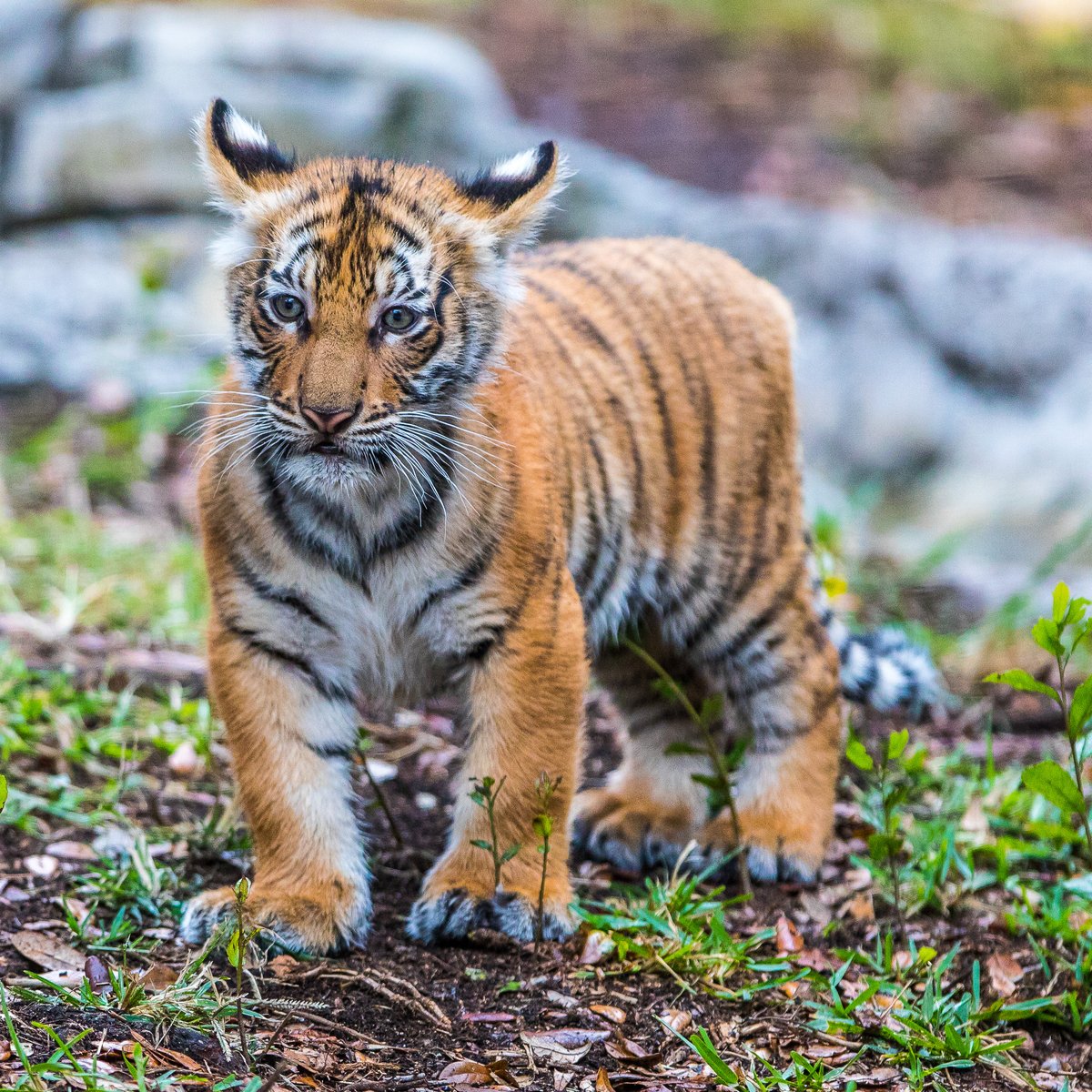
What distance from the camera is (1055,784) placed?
118 inches

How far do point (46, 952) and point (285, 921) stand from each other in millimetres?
504

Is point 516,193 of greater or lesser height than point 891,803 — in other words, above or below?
above

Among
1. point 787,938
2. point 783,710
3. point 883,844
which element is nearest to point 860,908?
point 787,938

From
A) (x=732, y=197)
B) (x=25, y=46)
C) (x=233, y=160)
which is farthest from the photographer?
(x=732, y=197)

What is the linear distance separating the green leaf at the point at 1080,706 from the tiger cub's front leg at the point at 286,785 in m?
1.61

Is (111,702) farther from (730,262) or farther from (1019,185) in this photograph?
(1019,185)

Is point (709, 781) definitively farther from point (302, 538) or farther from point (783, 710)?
point (302, 538)

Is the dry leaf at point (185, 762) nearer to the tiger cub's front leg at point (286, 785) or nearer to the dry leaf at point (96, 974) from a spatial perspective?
the tiger cub's front leg at point (286, 785)

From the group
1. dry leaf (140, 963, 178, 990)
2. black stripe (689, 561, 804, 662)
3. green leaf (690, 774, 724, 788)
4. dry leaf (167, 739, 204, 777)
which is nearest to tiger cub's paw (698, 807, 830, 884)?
green leaf (690, 774, 724, 788)

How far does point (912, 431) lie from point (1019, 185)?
336 cm

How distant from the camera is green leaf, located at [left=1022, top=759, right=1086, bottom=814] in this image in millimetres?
2965

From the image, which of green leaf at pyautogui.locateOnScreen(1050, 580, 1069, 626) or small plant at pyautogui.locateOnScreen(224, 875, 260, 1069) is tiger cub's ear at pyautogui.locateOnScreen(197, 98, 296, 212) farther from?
green leaf at pyautogui.locateOnScreen(1050, 580, 1069, 626)

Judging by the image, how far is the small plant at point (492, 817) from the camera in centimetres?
325

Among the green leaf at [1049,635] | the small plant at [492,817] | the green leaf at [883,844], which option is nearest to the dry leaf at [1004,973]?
the green leaf at [883,844]
